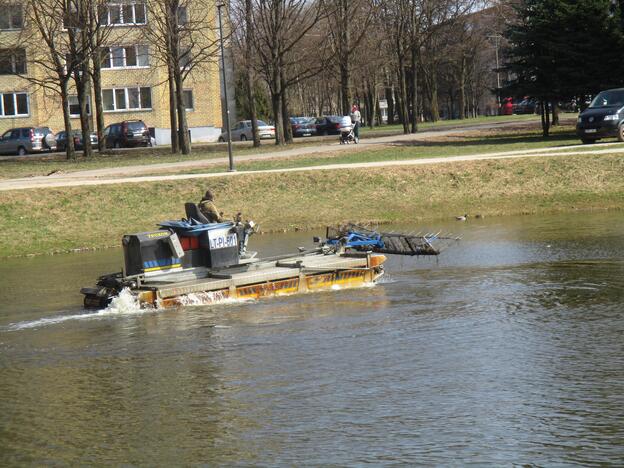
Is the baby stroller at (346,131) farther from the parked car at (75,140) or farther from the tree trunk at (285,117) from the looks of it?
the parked car at (75,140)

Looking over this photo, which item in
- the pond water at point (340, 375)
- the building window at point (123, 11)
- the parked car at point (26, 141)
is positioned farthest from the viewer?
the parked car at point (26, 141)

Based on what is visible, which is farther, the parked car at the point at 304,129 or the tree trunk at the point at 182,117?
the parked car at the point at 304,129

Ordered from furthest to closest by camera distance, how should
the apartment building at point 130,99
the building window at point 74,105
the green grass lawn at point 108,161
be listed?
the building window at point 74,105
the apartment building at point 130,99
the green grass lawn at point 108,161

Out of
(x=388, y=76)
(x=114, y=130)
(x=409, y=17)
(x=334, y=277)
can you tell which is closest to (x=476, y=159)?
(x=334, y=277)

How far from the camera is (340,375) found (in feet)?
40.0

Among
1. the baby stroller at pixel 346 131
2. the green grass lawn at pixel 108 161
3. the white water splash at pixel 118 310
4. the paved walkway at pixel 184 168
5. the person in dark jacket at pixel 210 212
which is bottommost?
the white water splash at pixel 118 310

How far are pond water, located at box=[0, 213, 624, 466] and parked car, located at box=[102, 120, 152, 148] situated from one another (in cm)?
4223

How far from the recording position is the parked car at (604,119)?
37156mm

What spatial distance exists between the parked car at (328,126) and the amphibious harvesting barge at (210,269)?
1922 inches

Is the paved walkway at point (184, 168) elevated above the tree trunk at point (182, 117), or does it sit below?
below

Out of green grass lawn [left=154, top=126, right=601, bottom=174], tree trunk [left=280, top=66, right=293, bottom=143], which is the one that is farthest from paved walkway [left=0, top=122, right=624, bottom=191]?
tree trunk [left=280, top=66, right=293, bottom=143]

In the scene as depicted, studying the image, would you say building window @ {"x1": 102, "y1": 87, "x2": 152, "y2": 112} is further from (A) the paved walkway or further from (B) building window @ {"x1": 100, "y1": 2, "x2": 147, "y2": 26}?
(A) the paved walkway

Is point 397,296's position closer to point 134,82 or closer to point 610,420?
point 610,420

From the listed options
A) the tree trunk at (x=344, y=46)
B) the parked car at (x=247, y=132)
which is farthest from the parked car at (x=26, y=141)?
the tree trunk at (x=344, y=46)
